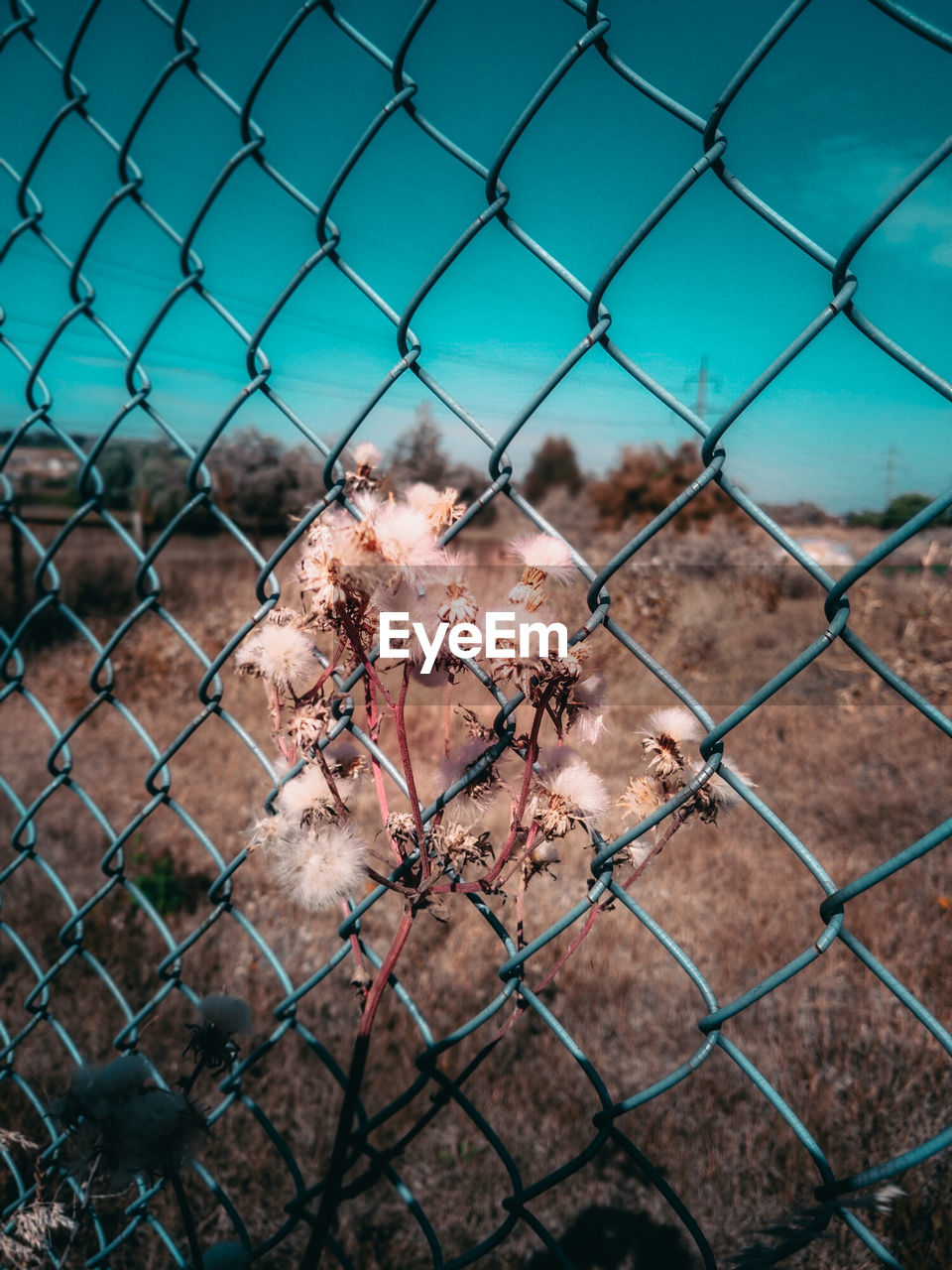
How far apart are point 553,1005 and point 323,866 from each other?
6.75 feet

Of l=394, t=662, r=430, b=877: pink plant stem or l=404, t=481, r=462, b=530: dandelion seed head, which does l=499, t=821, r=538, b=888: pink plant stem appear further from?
l=404, t=481, r=462, b=530: dandelion seed head

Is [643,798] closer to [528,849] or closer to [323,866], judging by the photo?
[528,849]

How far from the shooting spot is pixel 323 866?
25.7 inches

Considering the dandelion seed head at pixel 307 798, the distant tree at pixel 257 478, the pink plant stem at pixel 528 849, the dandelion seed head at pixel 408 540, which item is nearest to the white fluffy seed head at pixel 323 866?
the dandelion seed head at pixel 307 798

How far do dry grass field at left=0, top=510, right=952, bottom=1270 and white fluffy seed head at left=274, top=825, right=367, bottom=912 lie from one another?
0.69 ft

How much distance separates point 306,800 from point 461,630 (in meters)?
0.21

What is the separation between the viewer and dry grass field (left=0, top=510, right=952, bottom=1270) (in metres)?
1.51

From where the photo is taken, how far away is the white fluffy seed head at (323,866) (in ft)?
2.11

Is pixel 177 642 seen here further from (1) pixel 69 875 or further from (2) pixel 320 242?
(2) pixel 320 242

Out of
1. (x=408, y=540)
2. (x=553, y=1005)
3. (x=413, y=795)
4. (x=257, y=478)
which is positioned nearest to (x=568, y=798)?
(x=413, y=795)

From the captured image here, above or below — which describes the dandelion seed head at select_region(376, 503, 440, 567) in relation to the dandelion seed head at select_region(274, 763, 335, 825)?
above

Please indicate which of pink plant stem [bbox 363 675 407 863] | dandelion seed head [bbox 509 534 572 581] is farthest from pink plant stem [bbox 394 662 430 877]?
dandelion seed head [bbox 509 534 572 581]

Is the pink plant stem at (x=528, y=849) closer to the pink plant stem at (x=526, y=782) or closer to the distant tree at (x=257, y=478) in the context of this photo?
the pink plant stem at (x=526, y=782)

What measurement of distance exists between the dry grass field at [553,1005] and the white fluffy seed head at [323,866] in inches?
8.3
